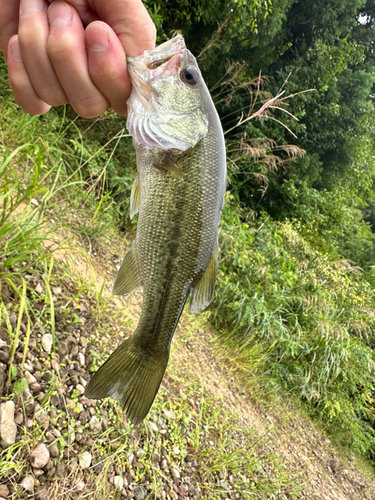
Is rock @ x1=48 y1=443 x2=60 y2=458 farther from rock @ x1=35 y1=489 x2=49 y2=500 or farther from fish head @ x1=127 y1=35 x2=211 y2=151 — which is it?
fish head @ x1=127 y1=35 x2=211 y2=151

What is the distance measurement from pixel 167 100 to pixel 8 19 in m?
0.67

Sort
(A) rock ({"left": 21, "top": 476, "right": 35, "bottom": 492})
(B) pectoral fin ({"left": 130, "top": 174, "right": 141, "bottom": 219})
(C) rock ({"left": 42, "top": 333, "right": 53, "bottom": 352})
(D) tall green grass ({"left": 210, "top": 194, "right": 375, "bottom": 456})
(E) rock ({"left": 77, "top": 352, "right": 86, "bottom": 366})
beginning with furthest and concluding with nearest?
(D) tall green grass ({"left": 210, "top": 194, "right": 375, "bottom": 456}) < (E) rock ({"left": 77, "top": 352, "right": 86, "bottom": 366}) < (C) rock ({"left": 42, "top": 333, "right": 53, "bottom": 352}) < (A) rock ({"left": 21, "top": 476, "right": 35, "bottom": 492}) < (B) pectoral fin ({"left": 130, "top": 174, "right": 141, "bottom": 219})

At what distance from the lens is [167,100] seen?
4.32 ft

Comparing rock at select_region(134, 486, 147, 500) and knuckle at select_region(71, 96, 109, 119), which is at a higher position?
knuckle at select_region(71, 96, 109, 119)

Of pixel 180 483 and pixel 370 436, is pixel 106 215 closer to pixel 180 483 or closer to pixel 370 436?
pixel 180 483

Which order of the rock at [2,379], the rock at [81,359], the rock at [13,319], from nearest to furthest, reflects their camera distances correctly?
the rock at [2,379], the rock at [13,319], the rock at [81,359]

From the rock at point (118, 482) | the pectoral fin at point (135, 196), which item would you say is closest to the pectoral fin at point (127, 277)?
the pectoral fin at point (135, 196)

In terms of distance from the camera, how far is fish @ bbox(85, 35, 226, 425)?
4.17 ft

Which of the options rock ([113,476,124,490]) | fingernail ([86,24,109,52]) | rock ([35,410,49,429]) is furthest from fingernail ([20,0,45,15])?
rock ([113,476,124,490])

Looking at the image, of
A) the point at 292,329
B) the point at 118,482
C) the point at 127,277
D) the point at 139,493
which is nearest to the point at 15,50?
the point at 127,277

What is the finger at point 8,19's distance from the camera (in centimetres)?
127

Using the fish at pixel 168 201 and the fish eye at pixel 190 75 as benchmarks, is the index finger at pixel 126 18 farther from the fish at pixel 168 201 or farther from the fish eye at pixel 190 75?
the fish eye at pixel 190 75

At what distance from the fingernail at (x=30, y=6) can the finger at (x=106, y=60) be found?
204mm

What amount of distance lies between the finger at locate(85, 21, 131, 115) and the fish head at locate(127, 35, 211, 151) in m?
0.05
